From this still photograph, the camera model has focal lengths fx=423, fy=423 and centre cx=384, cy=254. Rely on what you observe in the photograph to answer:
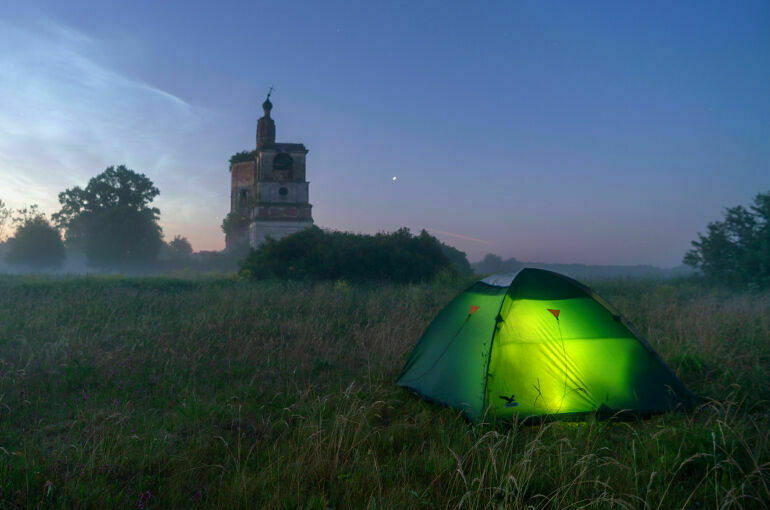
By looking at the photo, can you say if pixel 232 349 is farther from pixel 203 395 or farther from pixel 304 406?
pixel 304 406

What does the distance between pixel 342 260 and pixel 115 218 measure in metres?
31.7

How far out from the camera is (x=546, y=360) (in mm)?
4836

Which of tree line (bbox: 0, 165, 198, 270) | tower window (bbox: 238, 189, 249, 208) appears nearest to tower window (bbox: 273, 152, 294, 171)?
tower window (bbox: 238, 189, 249, 208)

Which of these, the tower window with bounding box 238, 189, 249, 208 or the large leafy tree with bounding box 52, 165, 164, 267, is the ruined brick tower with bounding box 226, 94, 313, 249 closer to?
the tower window with bounding box 238, 189, 249, 208

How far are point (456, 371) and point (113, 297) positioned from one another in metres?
10.4

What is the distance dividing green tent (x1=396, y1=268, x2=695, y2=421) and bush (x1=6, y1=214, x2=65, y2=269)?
52.1m

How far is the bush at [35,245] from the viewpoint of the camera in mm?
42688

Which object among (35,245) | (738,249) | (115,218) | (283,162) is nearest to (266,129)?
(283,162)

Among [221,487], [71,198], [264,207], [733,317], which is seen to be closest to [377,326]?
[221,487]

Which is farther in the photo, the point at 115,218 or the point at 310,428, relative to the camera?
the point at 115,218

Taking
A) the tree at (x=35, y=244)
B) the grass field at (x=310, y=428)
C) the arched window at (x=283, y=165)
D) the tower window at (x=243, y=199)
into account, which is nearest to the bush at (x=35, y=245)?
the tree at (x=35, y=244)

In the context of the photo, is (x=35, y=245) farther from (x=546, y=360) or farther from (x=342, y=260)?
(x=546, y=360)

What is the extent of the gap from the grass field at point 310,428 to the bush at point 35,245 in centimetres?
4313

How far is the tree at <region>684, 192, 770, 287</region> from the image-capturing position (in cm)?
1770
